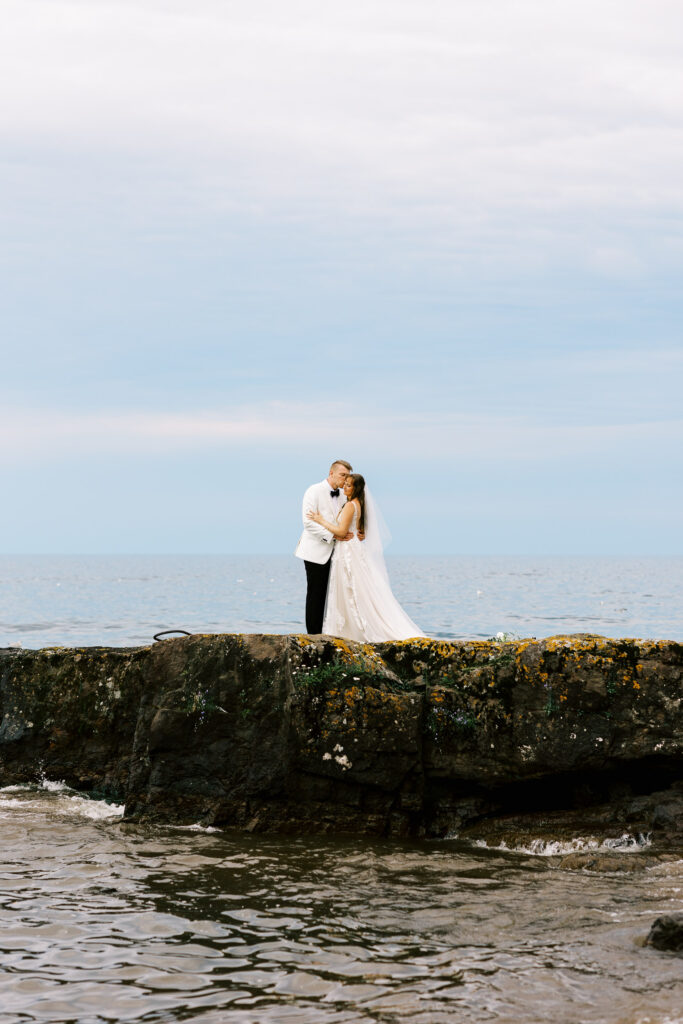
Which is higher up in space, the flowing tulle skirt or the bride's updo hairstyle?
the bride's updo hairstyle

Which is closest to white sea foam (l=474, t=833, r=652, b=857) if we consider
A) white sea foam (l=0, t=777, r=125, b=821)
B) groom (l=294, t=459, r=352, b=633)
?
white sea foam (l=0, t=777, r=125, b=821)

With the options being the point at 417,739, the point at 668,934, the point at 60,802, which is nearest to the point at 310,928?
the point at 668,934

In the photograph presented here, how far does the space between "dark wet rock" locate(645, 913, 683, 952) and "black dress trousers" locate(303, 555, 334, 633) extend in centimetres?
731

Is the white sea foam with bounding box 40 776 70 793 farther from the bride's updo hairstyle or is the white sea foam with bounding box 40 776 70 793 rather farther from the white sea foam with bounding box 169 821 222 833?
the bride's updo hairstyle

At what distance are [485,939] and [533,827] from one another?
9.45 feet

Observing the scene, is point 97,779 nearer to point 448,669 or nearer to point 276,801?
point 276,801

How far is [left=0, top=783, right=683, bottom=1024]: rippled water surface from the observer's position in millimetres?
5242

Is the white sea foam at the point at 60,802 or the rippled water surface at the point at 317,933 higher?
the rippled water surface at the point at 317,933

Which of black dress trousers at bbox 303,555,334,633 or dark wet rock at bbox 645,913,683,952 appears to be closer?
dark wet rock at bbox 645,913,683,952

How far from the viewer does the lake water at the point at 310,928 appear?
17.2ft

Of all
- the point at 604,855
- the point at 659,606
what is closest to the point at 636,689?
the point at 604,855

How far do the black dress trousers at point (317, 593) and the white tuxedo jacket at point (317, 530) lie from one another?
0.28ft

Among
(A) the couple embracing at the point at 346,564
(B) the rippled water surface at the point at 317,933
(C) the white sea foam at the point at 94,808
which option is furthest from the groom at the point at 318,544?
(B) the rippled water surface at the point at 317,933

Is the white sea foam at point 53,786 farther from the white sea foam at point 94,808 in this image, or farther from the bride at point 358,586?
the bride at point 358,586
